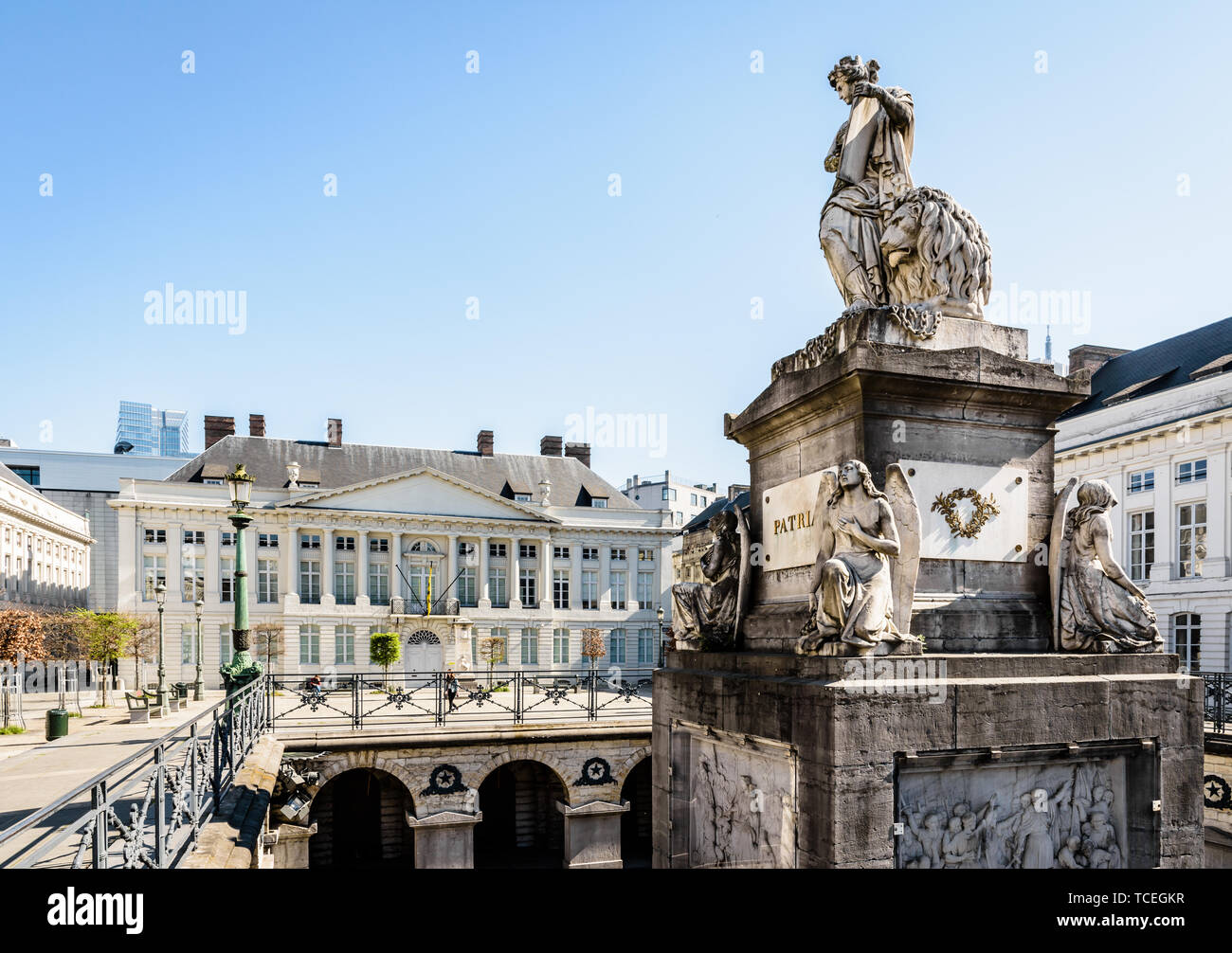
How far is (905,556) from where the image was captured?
17.7 feet

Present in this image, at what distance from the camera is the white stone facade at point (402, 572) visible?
52156 mm

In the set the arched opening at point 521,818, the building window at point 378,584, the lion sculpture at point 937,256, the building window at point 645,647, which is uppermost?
the lion sculpture at point 937,256

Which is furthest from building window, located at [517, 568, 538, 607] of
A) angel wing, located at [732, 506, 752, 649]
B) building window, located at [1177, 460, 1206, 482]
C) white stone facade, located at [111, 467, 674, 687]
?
angel wing, located at [732, 506, 752, 649]

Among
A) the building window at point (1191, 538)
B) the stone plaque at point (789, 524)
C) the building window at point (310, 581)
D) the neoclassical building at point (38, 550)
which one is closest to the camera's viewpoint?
the stone plaque at point (789, 524)

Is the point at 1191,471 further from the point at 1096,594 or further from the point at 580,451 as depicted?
the point at 580,451

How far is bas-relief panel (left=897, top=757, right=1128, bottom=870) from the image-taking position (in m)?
5.06

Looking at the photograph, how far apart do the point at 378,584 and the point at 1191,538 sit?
4458 cm

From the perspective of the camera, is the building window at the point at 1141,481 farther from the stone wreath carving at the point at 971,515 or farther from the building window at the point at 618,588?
the building window at the point at 618,588

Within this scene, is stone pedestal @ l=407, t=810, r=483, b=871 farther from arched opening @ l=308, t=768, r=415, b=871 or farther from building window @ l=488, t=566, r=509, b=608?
building window @ l=488, t=566, r=509, b=608

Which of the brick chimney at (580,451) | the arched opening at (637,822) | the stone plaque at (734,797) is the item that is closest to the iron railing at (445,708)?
the arched opening at (637,822)

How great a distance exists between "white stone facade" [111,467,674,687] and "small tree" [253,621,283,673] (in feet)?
1.25

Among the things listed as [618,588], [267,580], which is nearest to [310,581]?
[267,580]

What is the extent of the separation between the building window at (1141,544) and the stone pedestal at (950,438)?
30257mm
